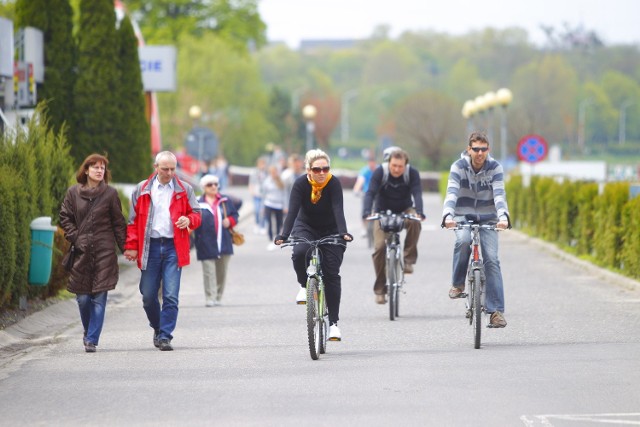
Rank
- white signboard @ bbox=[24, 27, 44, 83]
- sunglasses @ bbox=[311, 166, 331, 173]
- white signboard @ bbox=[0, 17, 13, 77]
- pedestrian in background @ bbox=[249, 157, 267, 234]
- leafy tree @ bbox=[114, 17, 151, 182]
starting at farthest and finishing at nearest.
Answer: pedestrian in background @ bbox=[249, 157, 267, 234]
leafy tree @ bbox=[114, 17, 151, 182]
white signboard @ bbox=[24, 27, 44, 83]
white signboard @ bbox=[0, 17, 13, 77]
sunglasses @ bbox=[311, 166, 331, 173]

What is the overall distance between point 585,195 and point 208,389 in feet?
52.0

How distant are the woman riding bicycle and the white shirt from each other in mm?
1166

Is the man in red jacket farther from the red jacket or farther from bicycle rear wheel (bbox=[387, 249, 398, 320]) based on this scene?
bicycle rear wheel (bbox=[387, 249, 398, 320])

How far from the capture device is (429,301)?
58.0ft

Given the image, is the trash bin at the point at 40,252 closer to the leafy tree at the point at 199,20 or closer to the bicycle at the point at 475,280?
the bicycle at the point at 475,280

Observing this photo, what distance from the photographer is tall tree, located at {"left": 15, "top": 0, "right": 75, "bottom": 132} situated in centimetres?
2420

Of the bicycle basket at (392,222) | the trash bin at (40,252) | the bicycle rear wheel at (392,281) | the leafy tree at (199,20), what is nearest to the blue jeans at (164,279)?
the bicycle rear wheel at (392,281)

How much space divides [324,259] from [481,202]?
1.64 metres

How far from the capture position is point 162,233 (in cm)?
1282

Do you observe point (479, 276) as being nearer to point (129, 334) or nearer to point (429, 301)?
point (129, 334)

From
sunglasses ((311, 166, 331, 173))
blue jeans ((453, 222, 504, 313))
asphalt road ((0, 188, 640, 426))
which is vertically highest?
sunglasses ((311, 166, 331, 173))

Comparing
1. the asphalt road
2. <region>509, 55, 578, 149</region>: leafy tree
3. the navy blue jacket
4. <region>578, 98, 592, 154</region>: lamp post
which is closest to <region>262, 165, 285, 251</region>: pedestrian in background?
the asphalt road

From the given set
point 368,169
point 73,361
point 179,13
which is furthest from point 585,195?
point 179,13

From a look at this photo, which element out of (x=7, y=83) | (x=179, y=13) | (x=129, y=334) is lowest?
(x=129, y=334)
